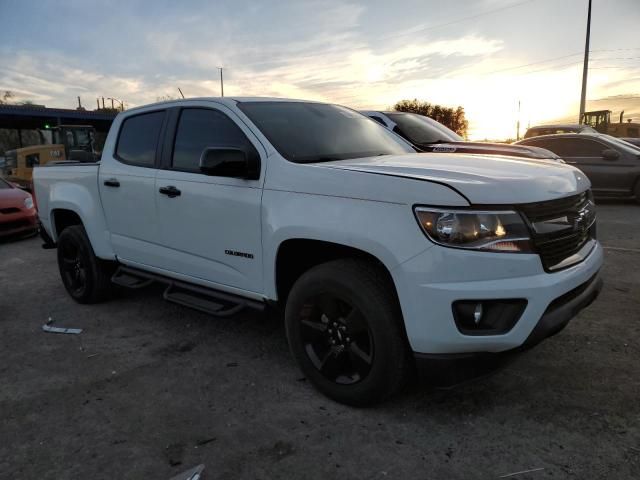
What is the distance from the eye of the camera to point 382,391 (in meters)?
2.70

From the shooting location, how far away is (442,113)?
5212 centimetres

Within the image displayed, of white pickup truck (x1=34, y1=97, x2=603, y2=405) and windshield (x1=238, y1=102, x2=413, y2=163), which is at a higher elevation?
windshield (x1=238, y1=102, x2=413, y2=163)

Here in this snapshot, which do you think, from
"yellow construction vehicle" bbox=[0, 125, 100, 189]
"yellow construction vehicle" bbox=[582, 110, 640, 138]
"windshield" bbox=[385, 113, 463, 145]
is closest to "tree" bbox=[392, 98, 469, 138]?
"yellow construction vehicle" bbox=[582, 110, 640, 138]

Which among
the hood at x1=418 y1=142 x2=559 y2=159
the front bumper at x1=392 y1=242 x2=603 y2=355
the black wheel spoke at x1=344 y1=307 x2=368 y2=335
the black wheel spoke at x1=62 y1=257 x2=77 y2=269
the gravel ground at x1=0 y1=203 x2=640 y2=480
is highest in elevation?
the hood at x1=418 y1=142 x2=559 y2=159

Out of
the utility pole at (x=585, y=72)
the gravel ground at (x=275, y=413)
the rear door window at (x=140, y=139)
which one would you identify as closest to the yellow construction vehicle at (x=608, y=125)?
the utility pole at (x=585, y=72)

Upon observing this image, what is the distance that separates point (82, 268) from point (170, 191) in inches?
71.0

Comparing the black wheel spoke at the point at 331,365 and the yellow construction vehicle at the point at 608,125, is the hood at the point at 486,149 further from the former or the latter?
the yellow construction vehicle at the point at 608,125

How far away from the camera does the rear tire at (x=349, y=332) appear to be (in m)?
2.59

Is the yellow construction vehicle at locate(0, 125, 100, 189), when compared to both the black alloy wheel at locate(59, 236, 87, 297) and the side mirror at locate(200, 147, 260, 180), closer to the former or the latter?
the black alloy wheel at locate(59, 236, 87, 297)

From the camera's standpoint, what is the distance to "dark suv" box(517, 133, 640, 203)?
10.4 m

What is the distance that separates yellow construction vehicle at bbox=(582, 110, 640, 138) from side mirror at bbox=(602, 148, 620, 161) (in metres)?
18.8

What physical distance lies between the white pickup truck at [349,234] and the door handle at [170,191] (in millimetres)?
18

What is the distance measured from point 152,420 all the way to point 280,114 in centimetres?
214

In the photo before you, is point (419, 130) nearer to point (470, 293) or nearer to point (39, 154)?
point (470, 293)
